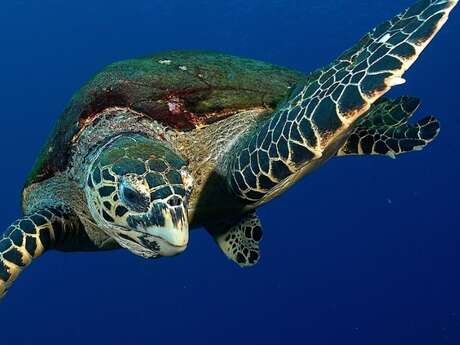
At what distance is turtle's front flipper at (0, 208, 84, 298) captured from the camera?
141 inches

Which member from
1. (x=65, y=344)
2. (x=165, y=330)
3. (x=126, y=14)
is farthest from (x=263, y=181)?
(x=126, y=14)

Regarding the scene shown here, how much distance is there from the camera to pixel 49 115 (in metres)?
44.4

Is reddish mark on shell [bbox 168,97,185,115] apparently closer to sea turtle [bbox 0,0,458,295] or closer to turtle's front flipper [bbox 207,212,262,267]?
sea turtle [bbox 0,0,458,295]

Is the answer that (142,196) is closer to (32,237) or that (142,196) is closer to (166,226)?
(166,226)

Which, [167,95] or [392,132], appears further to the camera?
[392,132]

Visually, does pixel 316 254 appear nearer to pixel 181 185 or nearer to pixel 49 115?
pixel 49 115

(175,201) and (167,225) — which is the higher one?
(175,201)

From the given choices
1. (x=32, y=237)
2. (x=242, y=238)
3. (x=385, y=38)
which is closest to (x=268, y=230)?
(x=242, y=238)

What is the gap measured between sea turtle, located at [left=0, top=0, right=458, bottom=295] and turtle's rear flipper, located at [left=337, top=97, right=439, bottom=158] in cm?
1

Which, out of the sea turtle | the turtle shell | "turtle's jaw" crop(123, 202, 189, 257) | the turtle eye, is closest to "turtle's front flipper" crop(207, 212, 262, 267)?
the sea turtle

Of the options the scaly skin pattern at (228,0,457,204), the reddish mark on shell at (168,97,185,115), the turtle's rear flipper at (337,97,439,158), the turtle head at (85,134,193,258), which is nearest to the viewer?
the scaly skin pattern at (228,0,457,204)

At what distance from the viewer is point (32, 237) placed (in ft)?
12.3

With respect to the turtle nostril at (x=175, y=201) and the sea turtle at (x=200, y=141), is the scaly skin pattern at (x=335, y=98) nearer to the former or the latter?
the sea turtle at (x=200, y=141)

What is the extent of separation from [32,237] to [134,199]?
122 cm
